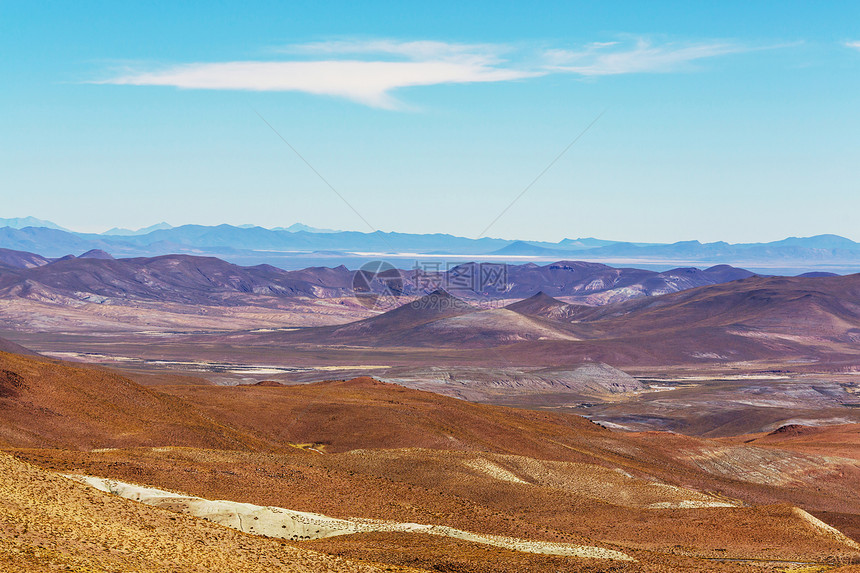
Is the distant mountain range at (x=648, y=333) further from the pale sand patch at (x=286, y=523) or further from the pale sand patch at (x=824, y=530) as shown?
the pale sand patch at (x=286, y=523)

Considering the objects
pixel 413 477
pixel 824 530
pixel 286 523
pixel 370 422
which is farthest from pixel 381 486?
pixel 824 530

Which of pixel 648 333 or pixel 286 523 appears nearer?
pixel 286 523

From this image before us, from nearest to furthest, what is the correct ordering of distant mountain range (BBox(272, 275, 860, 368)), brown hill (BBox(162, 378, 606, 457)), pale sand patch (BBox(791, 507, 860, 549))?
pale sand patch (BBox(791, 507, 860, 549)), brown hill (BBox(162, 378, 606, 457)), distant mountain range (BBox(272, 275, 860, 368))

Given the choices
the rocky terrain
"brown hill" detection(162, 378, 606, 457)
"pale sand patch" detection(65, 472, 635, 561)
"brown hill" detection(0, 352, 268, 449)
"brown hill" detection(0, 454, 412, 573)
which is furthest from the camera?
"brown hill" detection(162, 378, 606, 457)

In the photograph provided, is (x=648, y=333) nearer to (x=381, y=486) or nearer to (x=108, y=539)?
(x=381, y=486)

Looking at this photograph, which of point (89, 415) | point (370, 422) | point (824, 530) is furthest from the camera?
point (370, 422)

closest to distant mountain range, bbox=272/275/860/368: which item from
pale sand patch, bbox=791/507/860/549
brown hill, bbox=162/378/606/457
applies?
brown hill, bbox=162/378/606/457

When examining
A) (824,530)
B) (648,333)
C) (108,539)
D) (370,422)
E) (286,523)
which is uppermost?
(108,539)

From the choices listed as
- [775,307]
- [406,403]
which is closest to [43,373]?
[406,403]

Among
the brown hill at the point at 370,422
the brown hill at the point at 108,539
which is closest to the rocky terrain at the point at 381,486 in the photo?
the brown hill at the point at 108,539

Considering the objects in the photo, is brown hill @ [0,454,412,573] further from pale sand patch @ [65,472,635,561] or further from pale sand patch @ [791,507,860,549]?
pale sand patch @ [791,507,860,549]
